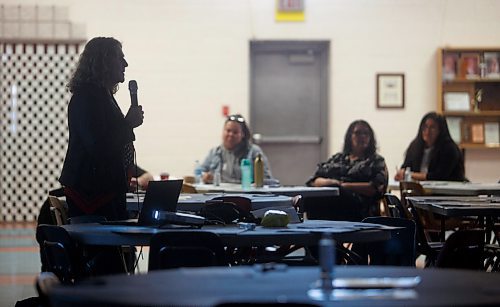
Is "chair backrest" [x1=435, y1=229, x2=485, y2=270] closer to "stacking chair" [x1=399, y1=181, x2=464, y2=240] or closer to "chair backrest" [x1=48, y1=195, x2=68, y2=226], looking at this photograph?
"chair backrest" [x1=48, y1=195, x2=68, y2=226]

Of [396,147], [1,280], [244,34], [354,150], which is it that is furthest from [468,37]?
[1,280]

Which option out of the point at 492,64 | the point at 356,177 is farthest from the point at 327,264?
the point at 492,64

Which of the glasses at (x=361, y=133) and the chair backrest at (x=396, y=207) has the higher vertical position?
the glasses at (x=361, y=133)

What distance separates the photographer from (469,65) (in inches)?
466

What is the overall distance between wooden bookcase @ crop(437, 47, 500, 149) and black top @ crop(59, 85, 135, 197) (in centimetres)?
768

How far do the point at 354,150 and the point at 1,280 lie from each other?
9.87ft

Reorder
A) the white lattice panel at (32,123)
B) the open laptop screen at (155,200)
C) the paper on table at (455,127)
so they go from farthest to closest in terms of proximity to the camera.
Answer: the white lattice panel at (32,123) → the paper on table at (455,127) → the open laptop screen at (155,200)

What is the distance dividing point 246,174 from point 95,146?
288 centimetres

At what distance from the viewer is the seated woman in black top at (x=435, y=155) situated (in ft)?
27.8

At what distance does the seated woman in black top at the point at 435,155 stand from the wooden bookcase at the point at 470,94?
3.10m

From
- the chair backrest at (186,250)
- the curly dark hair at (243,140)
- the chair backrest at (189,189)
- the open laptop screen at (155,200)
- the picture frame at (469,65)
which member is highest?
the picture frame at (469,65)

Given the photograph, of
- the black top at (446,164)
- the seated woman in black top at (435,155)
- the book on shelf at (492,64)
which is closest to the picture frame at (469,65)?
the book on shelf at (492,64)

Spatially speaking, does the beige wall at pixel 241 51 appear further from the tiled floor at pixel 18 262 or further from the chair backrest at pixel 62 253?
the chair backrest at pixel 62 253

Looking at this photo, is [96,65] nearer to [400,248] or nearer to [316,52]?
[400,248]
